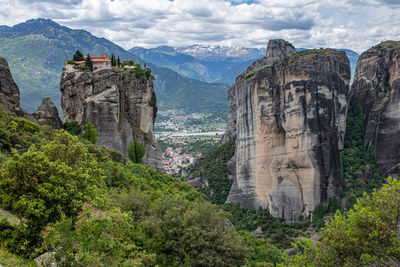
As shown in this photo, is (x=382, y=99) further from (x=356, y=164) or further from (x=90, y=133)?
(x=90, y=133)

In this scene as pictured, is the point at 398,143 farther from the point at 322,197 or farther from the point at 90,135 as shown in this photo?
the point at 90,135

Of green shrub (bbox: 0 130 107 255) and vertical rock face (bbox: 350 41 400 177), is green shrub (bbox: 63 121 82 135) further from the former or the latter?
vertical rock face (bbox: 350 41 400 177)

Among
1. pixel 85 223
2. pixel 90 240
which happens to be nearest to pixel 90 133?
pixel 85 223

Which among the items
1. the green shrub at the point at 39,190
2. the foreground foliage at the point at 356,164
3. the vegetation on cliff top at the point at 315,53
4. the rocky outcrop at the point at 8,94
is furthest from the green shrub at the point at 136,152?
the foreground foliage at the point at 356,164

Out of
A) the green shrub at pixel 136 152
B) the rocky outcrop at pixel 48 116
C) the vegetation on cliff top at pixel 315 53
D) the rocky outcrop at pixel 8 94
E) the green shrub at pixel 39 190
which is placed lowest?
the green shrub at pixel 136 152

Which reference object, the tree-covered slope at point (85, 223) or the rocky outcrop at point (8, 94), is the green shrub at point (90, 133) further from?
the tree-covered slope at point (85, 223)

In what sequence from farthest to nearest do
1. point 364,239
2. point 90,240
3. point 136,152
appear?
point 136,152 < point 364,239 < point 90,240
